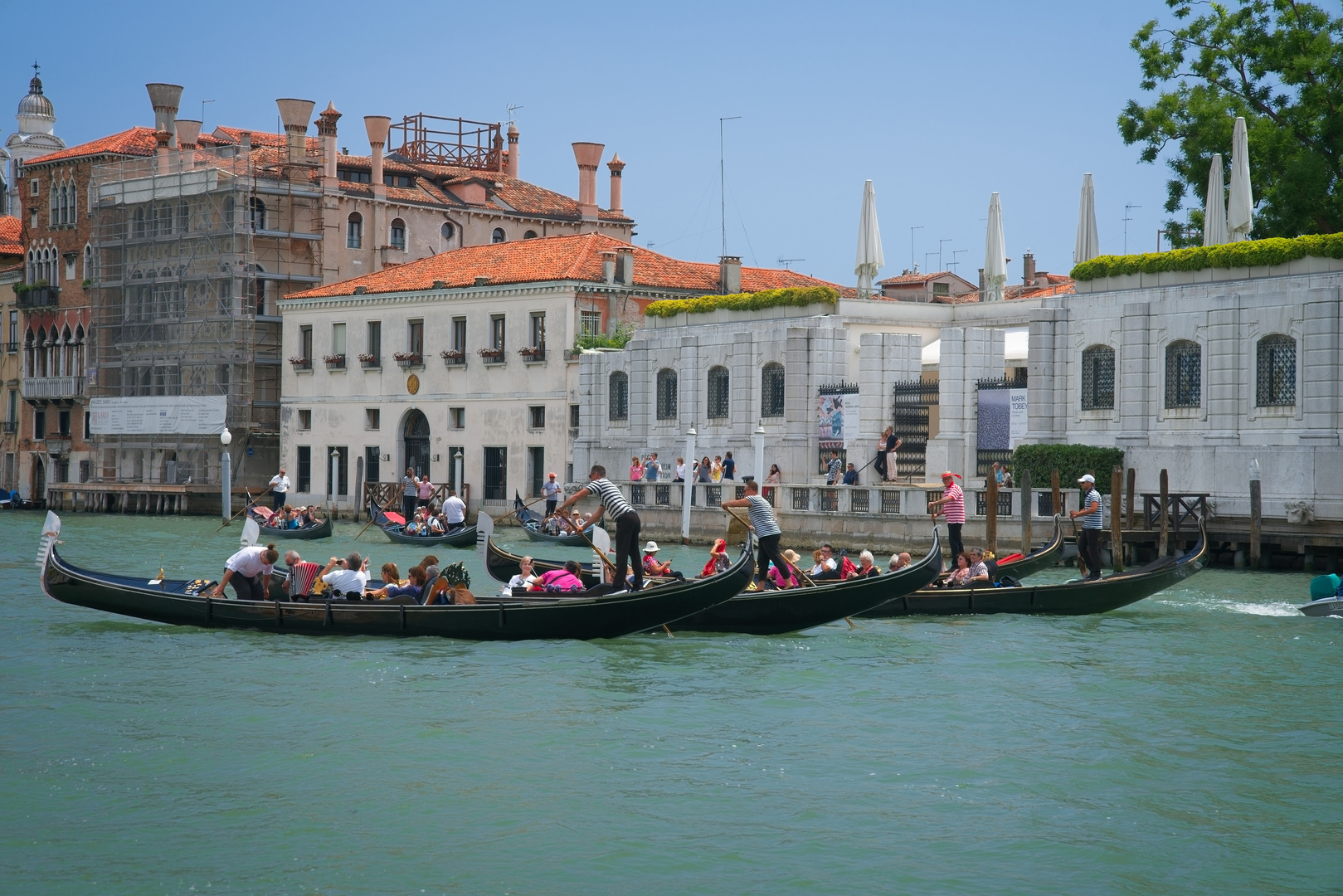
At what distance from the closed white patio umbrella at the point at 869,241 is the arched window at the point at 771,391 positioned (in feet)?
7.54

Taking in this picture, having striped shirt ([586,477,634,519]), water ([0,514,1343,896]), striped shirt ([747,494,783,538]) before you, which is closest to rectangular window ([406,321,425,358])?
water ([0,514,1343,896])

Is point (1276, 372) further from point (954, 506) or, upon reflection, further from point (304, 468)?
point (304, 468)

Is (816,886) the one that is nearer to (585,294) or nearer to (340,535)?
(340,535)

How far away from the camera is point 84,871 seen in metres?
8.34

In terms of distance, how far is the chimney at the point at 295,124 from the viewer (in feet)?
137

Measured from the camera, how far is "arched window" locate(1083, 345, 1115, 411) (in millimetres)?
25250

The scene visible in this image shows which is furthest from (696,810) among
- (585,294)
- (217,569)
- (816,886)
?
(585,294)

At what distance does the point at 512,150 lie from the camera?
47.5m

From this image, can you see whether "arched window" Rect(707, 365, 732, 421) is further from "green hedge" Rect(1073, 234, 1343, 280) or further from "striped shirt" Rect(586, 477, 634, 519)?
"striped shirt" Rect(586, 477, 634, 519)

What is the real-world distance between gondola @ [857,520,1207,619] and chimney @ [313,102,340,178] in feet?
92.2

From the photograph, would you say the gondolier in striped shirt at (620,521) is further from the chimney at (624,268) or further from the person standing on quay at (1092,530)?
the chimney at (624,268)

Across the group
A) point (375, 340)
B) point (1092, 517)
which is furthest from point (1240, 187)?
point (375, 340)

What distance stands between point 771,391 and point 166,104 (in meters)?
23.3

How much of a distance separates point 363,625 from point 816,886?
312 inches
